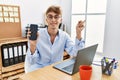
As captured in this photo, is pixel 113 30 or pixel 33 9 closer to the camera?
pixel 113 30

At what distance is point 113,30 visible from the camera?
210cm

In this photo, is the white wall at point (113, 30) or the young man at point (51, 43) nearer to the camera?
the young man at point (51, 43)

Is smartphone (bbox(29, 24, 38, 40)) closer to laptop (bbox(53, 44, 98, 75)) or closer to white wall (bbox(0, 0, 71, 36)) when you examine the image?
laptop (bbox(53, 44, 98, 75))

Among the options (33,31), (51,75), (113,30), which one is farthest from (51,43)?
(113,30)

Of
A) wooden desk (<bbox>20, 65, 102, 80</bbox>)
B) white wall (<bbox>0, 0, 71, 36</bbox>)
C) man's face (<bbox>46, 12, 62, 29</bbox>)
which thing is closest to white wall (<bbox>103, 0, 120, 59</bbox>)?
white wall (<bbox>0, 0, 71, 36</bbox>)

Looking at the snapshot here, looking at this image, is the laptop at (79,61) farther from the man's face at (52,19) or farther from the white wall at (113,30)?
the white wall at (113,30)

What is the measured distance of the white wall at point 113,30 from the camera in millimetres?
2047

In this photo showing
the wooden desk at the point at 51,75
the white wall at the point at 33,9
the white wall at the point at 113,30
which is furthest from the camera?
the white wall at the point at 33,9

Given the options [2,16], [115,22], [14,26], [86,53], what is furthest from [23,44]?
[115,22]

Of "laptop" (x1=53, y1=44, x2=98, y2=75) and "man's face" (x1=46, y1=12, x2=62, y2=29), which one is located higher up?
"man's face" (x1=46, y1=12, x2=62, y2=29)

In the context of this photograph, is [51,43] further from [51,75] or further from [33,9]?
[33,9]

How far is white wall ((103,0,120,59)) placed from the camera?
2.05 m

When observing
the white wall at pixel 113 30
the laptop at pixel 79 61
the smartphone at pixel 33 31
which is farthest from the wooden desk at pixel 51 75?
the white wall at pixel 113 30

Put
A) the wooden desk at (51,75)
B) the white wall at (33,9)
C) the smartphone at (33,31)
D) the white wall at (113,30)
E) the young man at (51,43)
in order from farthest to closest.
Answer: the white wall at (33,9), the white wall at (113,30), the young man at (51,43), the smartphone at (33,31), the wooden desk at (51,75)
